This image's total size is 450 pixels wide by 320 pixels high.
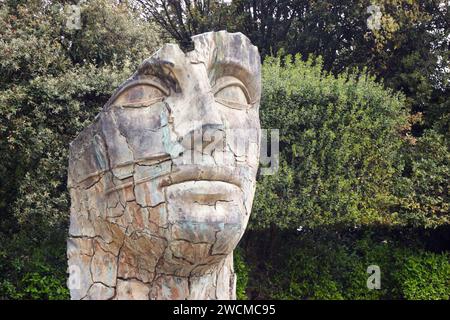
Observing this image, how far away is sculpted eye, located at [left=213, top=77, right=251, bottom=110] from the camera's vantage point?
4.34 meters

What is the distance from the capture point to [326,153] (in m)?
10.5

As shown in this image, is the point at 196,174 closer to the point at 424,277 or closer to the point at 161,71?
the point at 161,71

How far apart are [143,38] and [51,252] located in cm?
455

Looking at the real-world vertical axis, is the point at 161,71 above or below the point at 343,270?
above

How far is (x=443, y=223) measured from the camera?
11086 mm

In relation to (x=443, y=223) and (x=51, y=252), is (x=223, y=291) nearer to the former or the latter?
(x=51, y=252)

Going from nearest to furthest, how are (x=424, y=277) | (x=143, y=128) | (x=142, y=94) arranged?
(x=143, y=128), (x=142, y=94), (x=424, y=277)

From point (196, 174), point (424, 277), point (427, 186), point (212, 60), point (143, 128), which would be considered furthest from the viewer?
point (424, 277)

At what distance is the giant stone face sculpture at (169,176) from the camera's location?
3977mm

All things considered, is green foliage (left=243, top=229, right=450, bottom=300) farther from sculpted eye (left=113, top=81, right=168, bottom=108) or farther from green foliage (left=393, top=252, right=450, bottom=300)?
sculpted eye (left=113, top=81, right=168, bottom=108)

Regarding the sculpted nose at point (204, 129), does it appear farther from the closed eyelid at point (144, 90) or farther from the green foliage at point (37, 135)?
the green foliage at point (37, 135)

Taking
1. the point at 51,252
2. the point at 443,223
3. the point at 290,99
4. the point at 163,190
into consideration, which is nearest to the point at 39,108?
the point at 51,252

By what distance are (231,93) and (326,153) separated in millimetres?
6330

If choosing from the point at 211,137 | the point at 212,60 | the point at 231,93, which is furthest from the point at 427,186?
the point at 211,137
